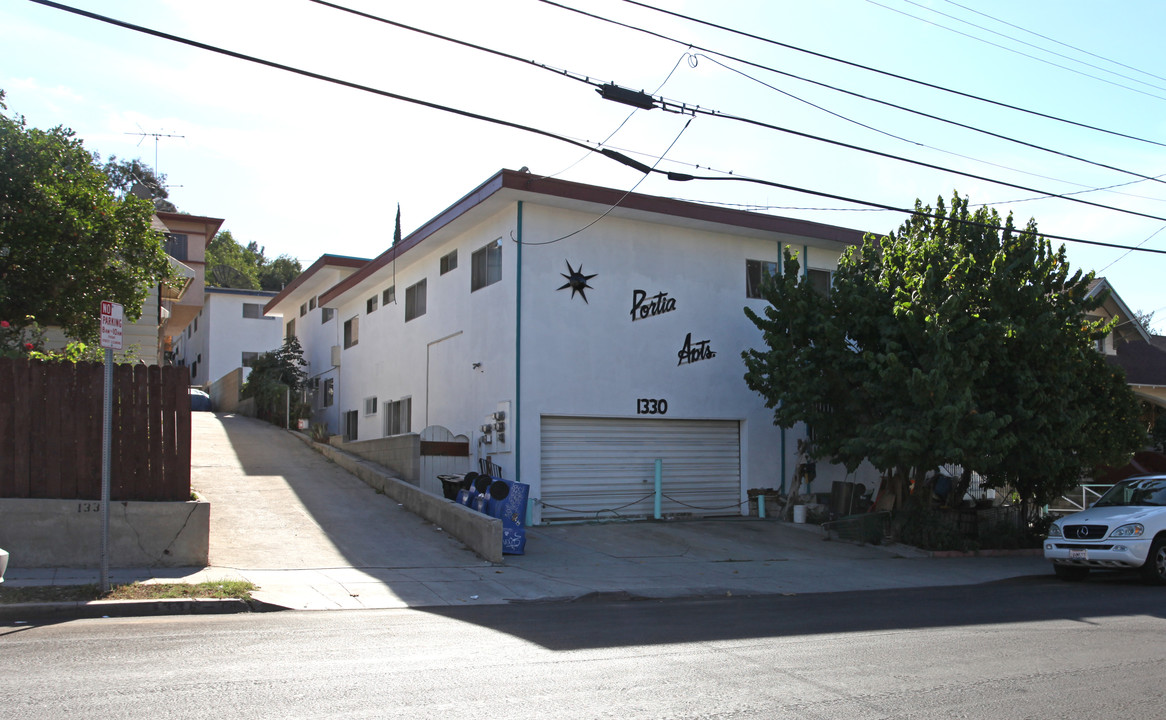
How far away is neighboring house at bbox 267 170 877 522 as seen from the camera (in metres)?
18.3

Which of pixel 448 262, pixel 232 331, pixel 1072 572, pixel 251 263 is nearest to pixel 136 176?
pixel 232 331

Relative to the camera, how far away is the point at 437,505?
16.0 meters

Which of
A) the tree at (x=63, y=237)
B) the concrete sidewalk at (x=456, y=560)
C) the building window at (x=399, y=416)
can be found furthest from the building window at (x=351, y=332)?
the tree at (x=63, y=237)

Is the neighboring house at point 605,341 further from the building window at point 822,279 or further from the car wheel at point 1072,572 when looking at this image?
the car wheel at point 1072,572

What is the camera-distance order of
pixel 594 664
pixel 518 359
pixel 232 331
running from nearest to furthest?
pixel 594 664, pixel 518 359, pixel 232 331

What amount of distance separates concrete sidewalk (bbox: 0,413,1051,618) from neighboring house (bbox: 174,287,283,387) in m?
28.6

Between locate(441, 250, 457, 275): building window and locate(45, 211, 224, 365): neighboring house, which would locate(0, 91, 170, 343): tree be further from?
locate(441, 250, 457, 275): building window

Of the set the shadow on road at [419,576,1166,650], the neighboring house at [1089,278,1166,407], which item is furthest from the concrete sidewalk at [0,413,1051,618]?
the neighboring house at [1089,278,1166,407]

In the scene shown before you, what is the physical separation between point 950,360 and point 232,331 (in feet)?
132

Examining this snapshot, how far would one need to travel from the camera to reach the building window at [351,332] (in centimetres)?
2959

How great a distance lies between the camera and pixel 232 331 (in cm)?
4756

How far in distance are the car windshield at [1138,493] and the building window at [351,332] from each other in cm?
2146

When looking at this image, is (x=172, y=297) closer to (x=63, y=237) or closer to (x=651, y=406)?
(x=63, y=237)

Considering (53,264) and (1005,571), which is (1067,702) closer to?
(1005,571)
